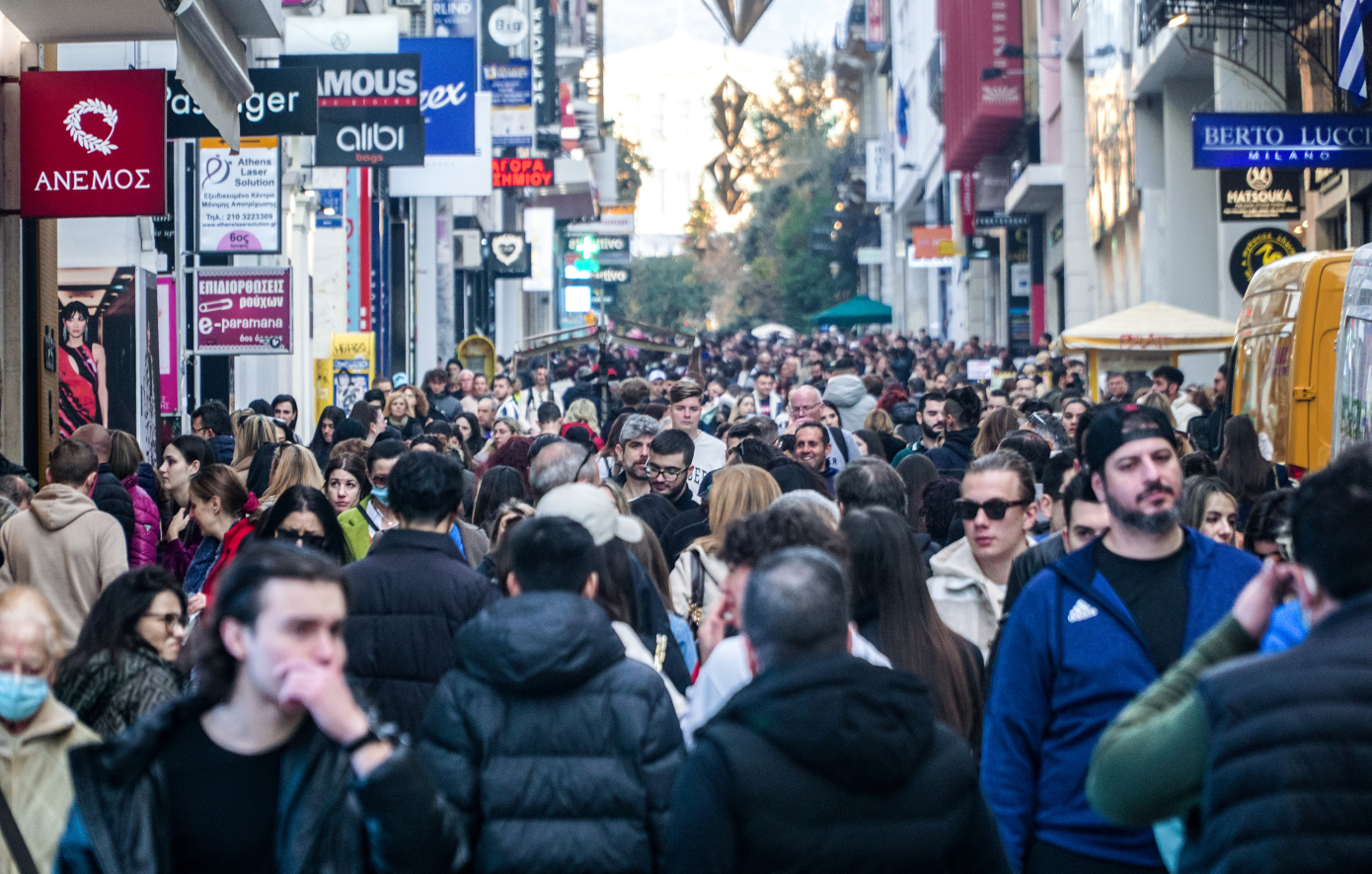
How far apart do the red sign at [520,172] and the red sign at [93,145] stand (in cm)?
2810

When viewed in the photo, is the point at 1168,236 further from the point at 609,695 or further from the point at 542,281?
the point at 542,281

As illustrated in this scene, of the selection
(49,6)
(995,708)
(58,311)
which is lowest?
(995,708)

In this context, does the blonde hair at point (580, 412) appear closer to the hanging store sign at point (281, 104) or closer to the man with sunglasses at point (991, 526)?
the hanging store sign at point (281, 104)

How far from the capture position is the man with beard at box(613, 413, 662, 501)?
30.6 feet

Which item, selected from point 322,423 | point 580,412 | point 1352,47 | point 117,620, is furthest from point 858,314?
point 117,620

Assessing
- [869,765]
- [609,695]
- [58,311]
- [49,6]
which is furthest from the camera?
[58,311]

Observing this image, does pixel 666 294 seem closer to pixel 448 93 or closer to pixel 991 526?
pixel 448 93

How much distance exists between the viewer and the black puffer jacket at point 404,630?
507 centimetres

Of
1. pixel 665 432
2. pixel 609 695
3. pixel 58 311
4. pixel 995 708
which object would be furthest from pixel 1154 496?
pixel 58 311

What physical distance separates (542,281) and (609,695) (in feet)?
200

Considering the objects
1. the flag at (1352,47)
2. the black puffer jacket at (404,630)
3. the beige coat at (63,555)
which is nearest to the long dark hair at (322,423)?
the beige coat at (63,555)

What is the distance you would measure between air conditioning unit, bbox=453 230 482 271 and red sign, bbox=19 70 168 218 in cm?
3062

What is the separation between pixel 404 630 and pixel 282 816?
1.94m

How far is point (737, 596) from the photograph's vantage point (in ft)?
14.4
